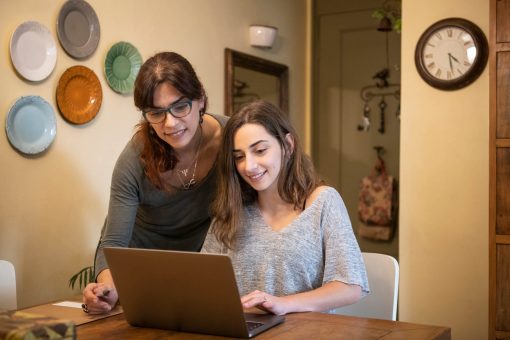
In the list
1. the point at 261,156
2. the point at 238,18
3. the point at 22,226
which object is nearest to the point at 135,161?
the point at 261,156

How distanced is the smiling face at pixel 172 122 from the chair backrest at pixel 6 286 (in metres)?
0.67

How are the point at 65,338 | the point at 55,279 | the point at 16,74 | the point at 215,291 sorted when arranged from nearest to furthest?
the point at 65,338
the point at 215,291
the point at 16,74
the point at 55,279

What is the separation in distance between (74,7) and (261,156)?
1637mm

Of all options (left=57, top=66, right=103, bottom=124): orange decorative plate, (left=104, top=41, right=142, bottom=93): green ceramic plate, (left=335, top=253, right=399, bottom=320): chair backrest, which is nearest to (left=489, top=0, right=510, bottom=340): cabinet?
(left=335, top=253, right=399, bottom=320): chair backrest

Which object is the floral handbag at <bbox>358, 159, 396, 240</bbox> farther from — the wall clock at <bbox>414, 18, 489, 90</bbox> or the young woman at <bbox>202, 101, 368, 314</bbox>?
the young woman at <bbox>202, 101, 368, 314</bbox>

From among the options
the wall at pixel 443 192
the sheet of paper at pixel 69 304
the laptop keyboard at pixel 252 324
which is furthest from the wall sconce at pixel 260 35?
the laptop keyboard at pixel 252 324

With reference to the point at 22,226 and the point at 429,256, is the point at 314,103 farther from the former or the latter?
the point at 22,226

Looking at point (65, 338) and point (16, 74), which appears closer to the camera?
point (65, 338)

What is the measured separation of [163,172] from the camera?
6.85ft

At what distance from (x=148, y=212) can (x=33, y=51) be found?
1.13 metres

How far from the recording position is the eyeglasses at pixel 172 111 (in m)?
1.84

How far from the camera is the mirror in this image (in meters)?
4.24

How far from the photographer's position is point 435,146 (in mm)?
3635

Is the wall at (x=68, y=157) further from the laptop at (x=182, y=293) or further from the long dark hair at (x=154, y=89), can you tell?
the laptop at (x=182, y=293)
